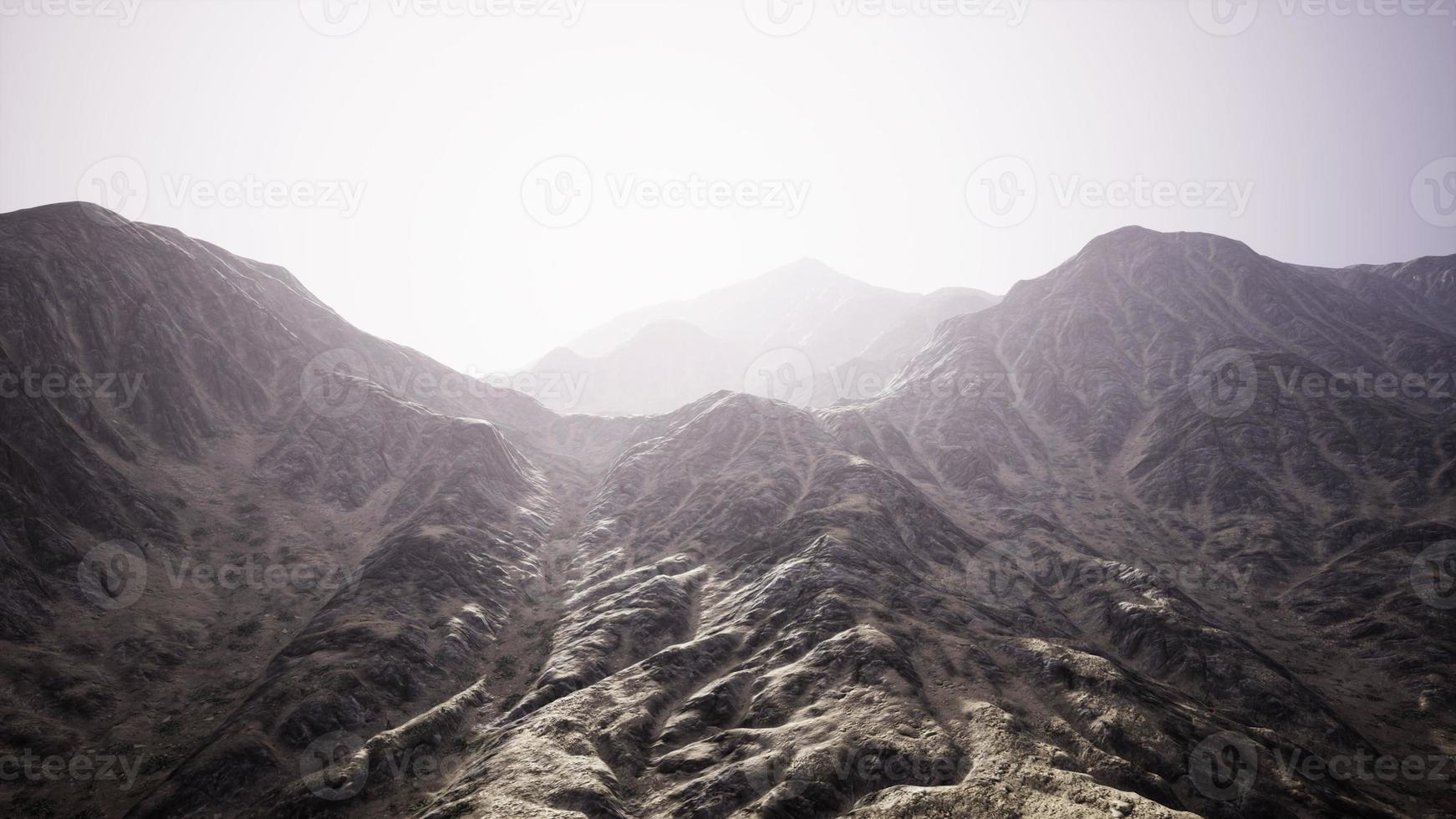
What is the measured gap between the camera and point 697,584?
5347 cm

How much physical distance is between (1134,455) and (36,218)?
14847 centimetres

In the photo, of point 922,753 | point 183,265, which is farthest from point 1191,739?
point 183,265

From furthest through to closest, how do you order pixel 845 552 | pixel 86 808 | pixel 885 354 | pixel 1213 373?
pixel 885 354, pixel 1213 373, pixel 845 552, pixel 86 808

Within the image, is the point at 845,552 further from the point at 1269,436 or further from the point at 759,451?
the point at 1269,436

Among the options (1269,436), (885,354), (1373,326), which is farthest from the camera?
(885,354)

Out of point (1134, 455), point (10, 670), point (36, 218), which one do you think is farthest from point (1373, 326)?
point (36, 218)

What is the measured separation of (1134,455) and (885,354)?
92.7 m

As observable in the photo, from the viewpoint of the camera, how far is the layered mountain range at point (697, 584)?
92.0 feet

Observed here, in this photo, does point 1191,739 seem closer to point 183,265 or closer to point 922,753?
point 922,753

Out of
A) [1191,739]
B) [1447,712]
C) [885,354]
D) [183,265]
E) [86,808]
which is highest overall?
[183,265]

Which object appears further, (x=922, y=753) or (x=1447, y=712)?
(x=1447, y=712)

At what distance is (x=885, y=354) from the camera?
172125mm

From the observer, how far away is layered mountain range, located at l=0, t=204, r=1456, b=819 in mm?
28047

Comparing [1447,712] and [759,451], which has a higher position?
[759,451]
